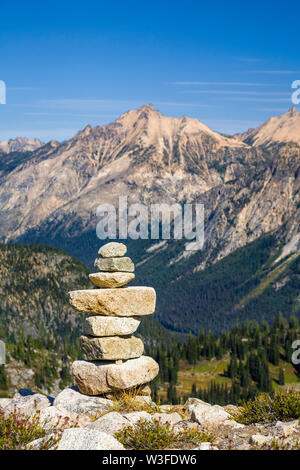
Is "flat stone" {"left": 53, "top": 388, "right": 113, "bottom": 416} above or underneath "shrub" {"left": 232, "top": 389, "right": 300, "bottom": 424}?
underneath

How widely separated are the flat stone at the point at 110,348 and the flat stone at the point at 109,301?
220 centimetres

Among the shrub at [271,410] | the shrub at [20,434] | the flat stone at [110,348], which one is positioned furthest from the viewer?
the flat stone at [110,348]

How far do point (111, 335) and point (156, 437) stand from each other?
58.7 feet

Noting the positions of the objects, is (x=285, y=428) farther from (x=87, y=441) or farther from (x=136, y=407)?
(x=136, y=407)

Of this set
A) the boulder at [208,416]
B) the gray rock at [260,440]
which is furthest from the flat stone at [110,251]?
the gray rock at [260,440]

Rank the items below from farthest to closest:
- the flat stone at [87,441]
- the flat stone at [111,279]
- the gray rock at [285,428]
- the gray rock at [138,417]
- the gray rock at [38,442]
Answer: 1. the flat stone at [111,279]
2. the gray rock at [138,417]
3. the gray rock at [285,428]
4. the gray rock at [38,442]
5. the flat stone at [87,441]

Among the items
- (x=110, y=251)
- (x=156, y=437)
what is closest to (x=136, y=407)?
(x=156, y=437)

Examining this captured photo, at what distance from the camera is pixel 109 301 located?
42.9 m

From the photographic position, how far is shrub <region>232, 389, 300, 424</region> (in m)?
31.1

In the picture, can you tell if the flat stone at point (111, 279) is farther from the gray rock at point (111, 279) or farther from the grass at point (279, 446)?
the grass at point (279, 446)

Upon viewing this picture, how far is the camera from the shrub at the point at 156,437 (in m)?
25.9

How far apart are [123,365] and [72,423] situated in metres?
12.0

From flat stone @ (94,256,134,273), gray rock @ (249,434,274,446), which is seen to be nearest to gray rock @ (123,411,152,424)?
gray rock @ (249,434,274,446)

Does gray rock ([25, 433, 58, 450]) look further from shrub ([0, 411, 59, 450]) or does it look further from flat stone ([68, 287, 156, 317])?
flat stone ([68, 287, 156, 317])
